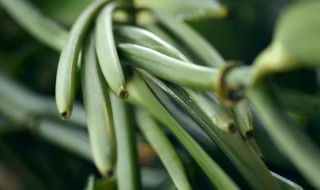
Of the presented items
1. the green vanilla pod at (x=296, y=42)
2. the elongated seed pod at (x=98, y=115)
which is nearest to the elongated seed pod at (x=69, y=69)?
the elongated seed pod at (x=98, y=115)

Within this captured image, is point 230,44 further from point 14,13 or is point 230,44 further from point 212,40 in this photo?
point 14,13

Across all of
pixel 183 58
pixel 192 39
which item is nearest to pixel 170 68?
pixel 183 58

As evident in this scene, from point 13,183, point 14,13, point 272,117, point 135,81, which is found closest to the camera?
point 272,117

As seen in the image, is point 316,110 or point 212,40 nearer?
point 316,110

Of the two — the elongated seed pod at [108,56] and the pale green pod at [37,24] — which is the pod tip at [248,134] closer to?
the elongated seed pod at [108,56]

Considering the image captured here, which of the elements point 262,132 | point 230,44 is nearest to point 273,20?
point 230,44

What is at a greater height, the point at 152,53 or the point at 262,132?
the point at 152,53

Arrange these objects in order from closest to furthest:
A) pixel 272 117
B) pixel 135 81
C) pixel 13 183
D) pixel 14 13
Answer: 1. pixel 272 117
2. pixel 135 81
3. pixel 14 13
4. pixel 13 183

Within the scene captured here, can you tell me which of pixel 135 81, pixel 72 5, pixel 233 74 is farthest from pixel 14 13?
pixel 233 74
